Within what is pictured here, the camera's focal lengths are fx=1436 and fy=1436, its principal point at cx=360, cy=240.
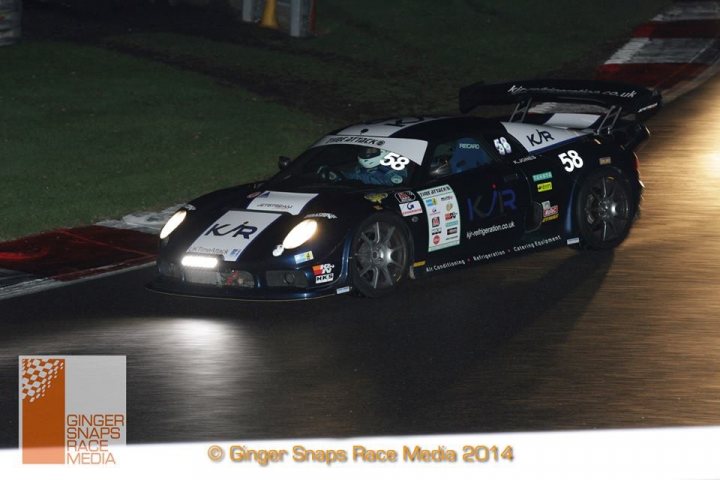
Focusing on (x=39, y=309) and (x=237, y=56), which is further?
(x=237, y=56)

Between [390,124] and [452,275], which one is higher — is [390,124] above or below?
above

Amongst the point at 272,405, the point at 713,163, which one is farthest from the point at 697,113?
the point at 272,405

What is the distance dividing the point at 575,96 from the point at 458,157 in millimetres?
1626

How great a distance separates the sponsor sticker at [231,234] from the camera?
1039cm

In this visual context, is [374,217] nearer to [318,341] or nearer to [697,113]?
[318,341]

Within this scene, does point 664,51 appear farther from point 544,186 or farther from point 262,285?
point 262,285

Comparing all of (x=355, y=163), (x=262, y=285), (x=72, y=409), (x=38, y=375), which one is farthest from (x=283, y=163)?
(x=72, y=409)

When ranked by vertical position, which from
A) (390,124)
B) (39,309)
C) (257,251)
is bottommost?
(39,309)

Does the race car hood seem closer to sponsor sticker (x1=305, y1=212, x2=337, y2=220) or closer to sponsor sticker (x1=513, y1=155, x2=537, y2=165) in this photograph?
sponsor sticker (x1=305, y1=212, x2=337, y2=220)

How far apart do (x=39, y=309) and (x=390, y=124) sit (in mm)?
3200

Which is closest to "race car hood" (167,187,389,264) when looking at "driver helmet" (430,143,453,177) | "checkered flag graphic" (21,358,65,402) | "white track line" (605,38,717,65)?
"driver helmet" (430,143,453,177)

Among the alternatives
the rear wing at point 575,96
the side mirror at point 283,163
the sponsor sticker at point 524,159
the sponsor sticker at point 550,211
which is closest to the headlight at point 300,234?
the side mirror at point 283,163

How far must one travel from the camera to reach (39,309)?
Result: 35.7 ft

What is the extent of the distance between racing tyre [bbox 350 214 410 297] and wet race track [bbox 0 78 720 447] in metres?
0.15
